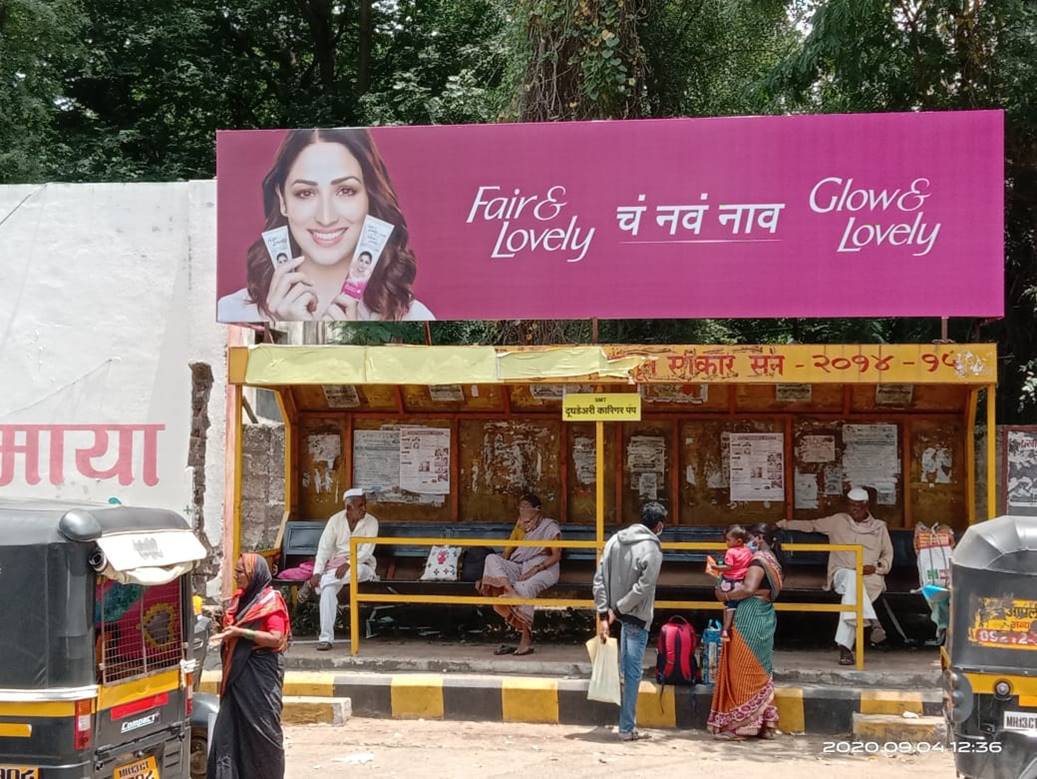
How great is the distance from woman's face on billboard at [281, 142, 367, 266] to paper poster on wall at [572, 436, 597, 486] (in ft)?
10.1

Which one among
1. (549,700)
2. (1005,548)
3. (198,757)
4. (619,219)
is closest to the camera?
(1005,548)

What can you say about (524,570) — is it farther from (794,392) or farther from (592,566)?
(794,392)

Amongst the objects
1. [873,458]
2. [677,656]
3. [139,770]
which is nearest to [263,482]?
[677,656]

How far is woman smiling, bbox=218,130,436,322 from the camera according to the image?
1078 centimetres

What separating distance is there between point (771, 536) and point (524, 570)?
227cm

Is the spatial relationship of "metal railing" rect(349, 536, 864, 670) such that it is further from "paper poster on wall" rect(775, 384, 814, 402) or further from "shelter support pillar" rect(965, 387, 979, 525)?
"paper poster on wall" rect(775, 384, 814, 402)

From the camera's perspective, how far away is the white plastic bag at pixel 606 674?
869 cm

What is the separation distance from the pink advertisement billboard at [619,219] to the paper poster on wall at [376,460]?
1.77 metres

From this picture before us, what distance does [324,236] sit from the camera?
35.5 feet

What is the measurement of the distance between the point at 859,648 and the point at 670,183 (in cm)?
434

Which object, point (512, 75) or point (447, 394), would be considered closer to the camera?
point (447, 394)

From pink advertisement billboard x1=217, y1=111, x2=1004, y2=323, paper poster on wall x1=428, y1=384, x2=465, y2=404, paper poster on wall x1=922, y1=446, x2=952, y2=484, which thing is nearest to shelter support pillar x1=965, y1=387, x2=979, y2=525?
paper poster on wall x1=922, y1=446, x2=952, y2=484

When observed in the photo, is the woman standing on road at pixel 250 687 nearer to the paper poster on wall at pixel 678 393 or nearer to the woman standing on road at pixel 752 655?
the woman standing on road at pixel 752 655

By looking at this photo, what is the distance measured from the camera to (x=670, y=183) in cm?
1045
